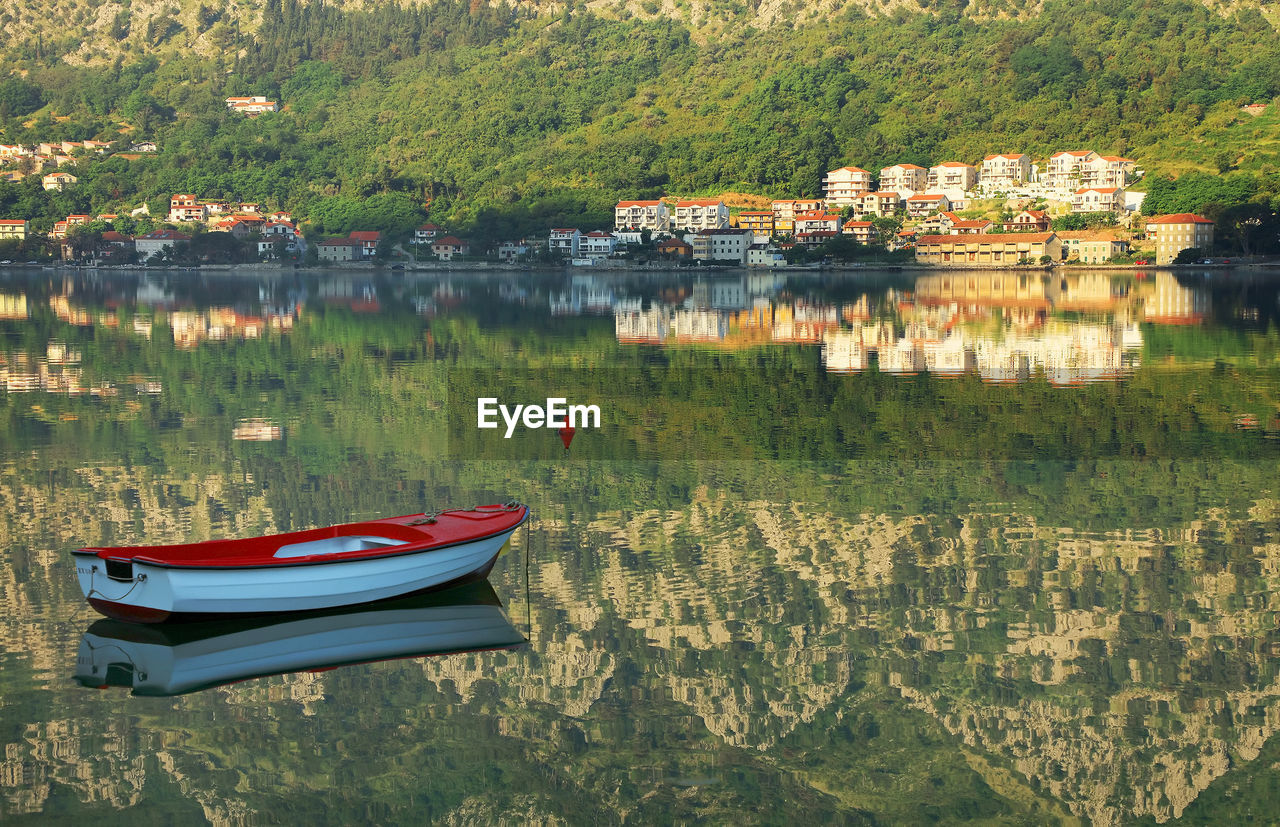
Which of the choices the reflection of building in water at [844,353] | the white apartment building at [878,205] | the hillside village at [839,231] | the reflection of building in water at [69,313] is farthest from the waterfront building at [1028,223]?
the reflection of building in water at [69,313]

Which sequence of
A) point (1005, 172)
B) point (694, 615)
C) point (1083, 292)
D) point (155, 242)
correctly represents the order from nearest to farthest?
1. point (694, 615)
2. point (1083, 292)
3. point (155, 242)
4. point (1005, 172)

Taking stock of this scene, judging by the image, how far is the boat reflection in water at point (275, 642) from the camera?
6.04 m

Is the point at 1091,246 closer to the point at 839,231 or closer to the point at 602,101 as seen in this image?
the point at 839,231

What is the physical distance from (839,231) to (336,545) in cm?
5322

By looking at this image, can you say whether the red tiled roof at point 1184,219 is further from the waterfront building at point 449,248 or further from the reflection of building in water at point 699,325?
the reflection of building in water at point 699,325

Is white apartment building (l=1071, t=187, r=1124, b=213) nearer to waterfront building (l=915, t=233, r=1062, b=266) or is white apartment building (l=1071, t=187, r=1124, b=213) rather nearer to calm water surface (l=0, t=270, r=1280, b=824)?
waterfront building (l=915, t=233, r=1062, b=266)

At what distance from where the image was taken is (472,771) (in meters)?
5.14

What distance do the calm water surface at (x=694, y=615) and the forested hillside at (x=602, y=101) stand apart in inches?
1969

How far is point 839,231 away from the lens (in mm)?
58406

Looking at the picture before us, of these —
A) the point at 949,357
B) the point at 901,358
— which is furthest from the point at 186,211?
the point at 949,357

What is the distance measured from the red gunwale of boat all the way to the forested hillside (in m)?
54.8

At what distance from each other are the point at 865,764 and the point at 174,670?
3.10m

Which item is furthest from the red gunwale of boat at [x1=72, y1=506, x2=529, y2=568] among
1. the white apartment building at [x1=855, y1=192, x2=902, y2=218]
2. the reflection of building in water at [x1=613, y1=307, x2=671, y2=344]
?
the white apartment building at [x1=855, y1=192, x2=902, y2=218]

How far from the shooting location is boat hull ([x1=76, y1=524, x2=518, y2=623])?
20.9ft
